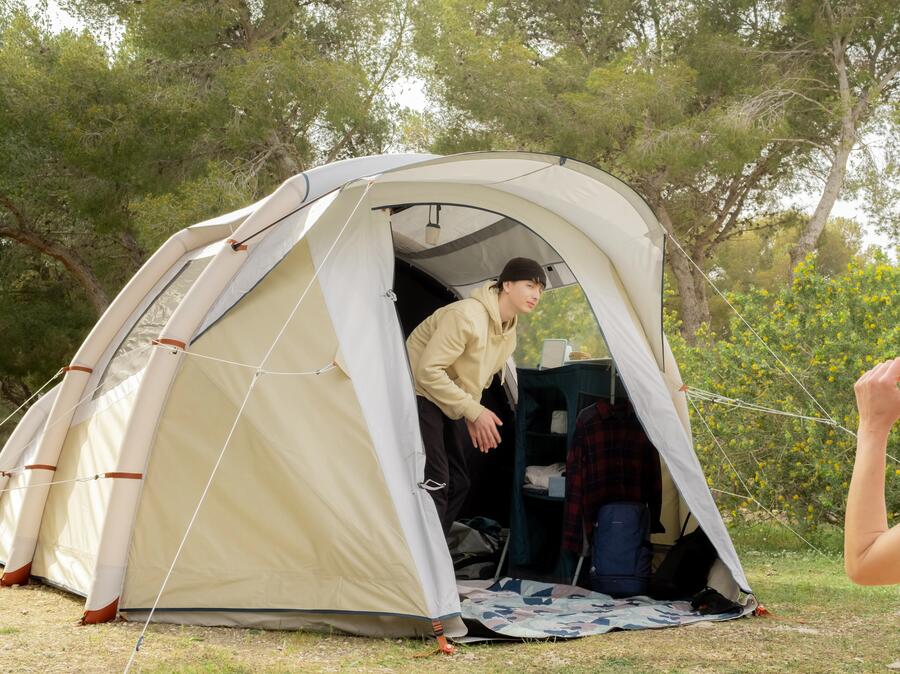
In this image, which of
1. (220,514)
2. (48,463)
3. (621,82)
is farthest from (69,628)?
(621,82)

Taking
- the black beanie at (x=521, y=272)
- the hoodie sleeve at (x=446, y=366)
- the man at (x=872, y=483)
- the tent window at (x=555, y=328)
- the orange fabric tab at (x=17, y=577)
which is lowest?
the orange fabric tab at (x=17, y=577)

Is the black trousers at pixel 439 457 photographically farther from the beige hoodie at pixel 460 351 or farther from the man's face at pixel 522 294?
the man's face at pixel 522 294

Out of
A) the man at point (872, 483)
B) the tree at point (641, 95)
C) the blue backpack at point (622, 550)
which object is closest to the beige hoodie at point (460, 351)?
the blue backpack at point (622, 550)

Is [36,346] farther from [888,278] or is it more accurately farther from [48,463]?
[888,278]

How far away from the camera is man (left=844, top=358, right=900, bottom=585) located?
1.20m

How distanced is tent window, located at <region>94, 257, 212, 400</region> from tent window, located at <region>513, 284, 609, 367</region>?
1.88 metres

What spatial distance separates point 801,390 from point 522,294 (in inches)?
143

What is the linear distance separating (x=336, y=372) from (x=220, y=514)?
77 cm

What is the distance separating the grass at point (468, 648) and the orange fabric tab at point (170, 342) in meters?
1.16

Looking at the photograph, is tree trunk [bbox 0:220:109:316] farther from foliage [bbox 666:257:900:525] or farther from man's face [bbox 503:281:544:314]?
man's face [bbox 503:281:544:314]

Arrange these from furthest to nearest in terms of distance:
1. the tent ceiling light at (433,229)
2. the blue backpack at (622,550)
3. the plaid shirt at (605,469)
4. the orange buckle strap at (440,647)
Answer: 1. the tent ceiling light at (433,229)
2. the plaid shirt at (605,469)
3. the blue backpack at (622,550)
4. the orange buckle strap at (440,647)

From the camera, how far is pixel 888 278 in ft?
23.7

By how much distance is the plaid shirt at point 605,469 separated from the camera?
17.1 feet

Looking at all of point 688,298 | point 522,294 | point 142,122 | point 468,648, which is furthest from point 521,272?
point 688,298
